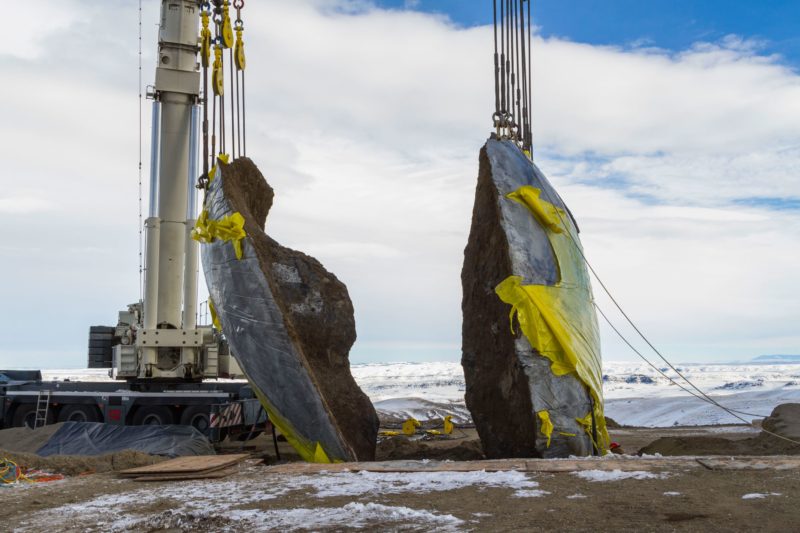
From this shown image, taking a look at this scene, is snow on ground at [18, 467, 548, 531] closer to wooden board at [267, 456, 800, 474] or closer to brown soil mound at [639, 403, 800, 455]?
wooden board at [267, 456, 800, 474]

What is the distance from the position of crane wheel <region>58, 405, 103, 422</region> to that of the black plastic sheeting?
3.54 ft

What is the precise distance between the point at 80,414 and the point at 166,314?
2348 millimetres

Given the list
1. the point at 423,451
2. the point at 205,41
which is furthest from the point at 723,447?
the point at 205,41

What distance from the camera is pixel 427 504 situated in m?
6.08

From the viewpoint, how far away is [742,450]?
10.2 meters

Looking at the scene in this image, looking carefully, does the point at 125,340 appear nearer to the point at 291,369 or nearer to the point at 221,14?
the point at 221,14

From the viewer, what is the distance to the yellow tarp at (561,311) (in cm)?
870

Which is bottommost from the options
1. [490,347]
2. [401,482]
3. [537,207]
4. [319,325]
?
[401,482]

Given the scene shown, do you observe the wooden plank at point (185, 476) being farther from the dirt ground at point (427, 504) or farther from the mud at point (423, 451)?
the mud at point (423, 451)

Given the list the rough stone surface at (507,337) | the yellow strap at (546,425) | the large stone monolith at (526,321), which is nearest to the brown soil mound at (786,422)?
the large stone monolith at (526,321)

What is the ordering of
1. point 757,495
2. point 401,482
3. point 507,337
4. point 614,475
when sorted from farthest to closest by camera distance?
point 507,337, point 401,482, point 614,475, point 757,495

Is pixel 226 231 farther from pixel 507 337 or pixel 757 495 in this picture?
pixel 757 495

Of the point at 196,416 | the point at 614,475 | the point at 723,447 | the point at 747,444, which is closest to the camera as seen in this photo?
the point at 614,475

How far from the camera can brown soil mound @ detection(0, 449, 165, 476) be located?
9945mm
